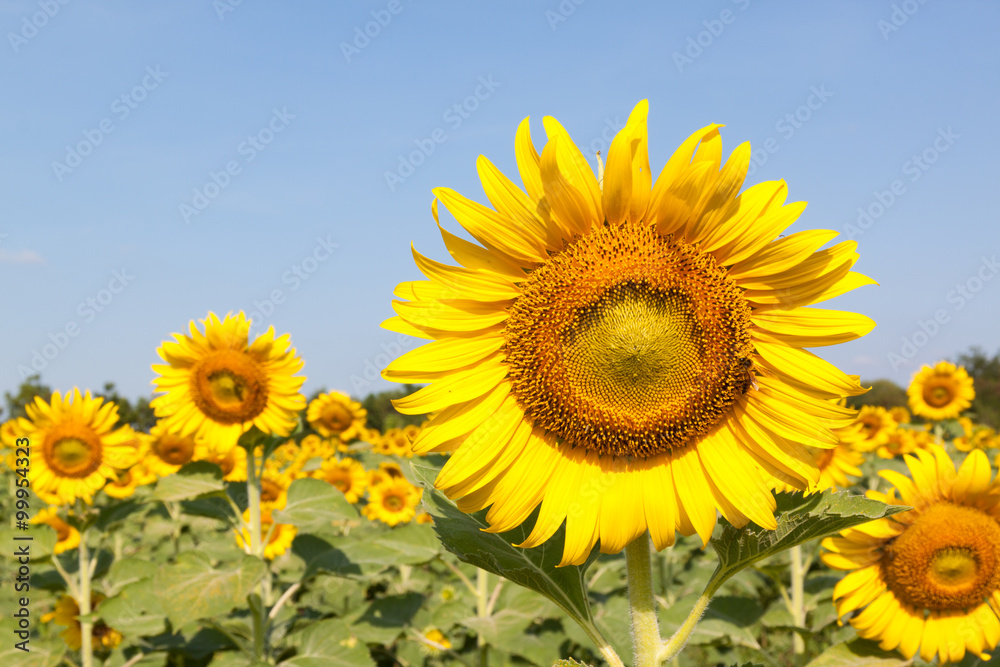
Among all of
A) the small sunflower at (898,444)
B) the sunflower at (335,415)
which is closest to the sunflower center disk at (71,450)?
the sunflower at (335,415)

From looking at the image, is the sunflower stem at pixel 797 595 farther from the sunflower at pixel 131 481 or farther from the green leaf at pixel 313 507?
the sunflower at pixel 131 481

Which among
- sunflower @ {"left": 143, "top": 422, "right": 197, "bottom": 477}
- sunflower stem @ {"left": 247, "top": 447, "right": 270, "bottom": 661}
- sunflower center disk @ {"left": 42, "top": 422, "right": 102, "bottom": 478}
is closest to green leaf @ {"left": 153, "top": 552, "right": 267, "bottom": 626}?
sunflower stem @ {"left": 247, "top": 447, "right": 270, "bottom": 661}

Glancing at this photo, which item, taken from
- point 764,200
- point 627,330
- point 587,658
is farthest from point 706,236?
point 587,658

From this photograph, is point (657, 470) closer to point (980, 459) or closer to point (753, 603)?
point (980, 459)

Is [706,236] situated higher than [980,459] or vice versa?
[706,236]

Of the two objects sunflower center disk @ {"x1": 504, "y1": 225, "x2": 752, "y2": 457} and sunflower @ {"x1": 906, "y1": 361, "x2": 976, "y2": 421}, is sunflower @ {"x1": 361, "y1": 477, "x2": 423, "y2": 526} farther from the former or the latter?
sunflower @ {"x1": 906, "y1": 361, "x2": 976, "y2": 421}

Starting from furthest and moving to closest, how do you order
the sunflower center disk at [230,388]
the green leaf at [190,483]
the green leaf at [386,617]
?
1. the green leaf at [386,617]
2. the sunflower center disk at [230,388]
3. the green leaf at [190,483]
